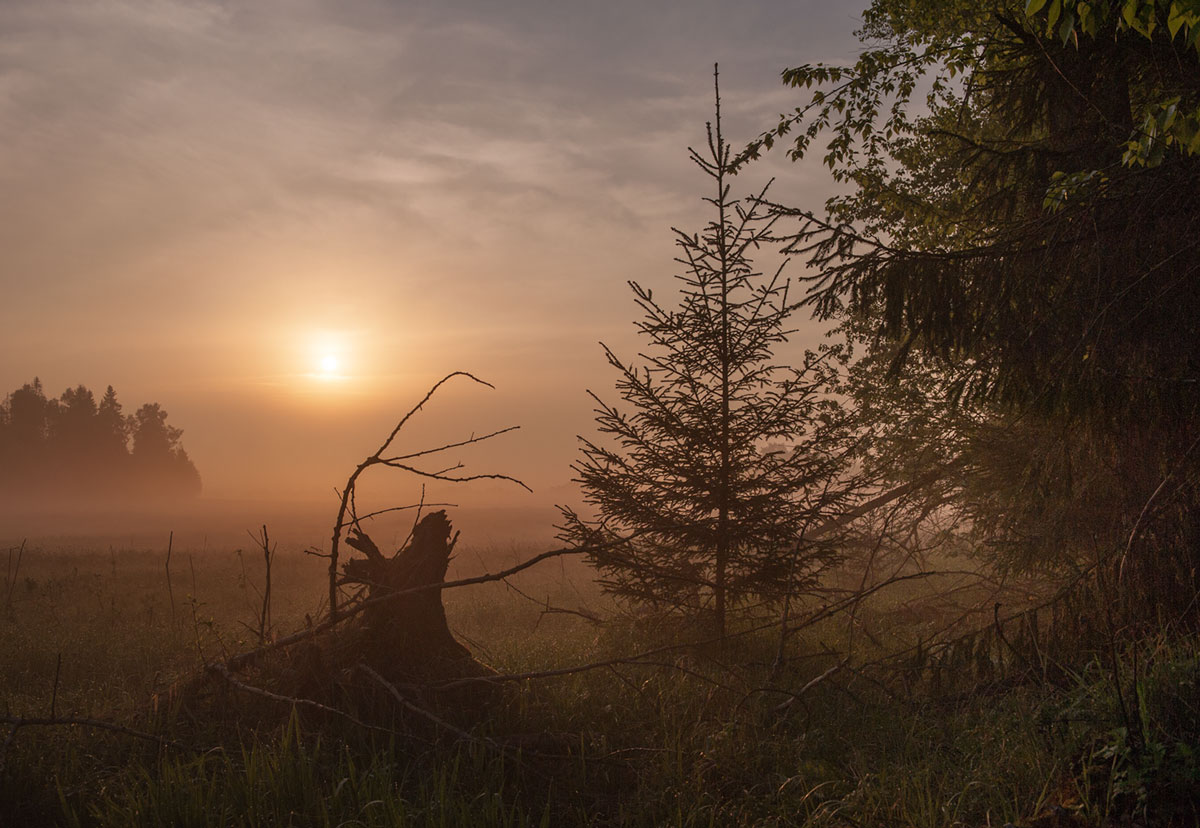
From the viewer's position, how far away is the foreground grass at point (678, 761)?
3830 millimetres

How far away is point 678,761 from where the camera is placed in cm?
493

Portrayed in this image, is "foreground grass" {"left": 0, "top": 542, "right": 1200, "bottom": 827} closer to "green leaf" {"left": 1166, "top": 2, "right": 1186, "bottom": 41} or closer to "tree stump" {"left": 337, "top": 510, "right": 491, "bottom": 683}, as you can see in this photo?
"tree stump" {"left": 337, "top": 510, "right": 491, "bottom": 683}

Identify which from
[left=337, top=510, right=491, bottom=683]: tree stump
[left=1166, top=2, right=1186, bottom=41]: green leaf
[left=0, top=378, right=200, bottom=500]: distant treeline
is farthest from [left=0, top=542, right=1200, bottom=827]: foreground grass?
[left=0, top=378, right=200, bottom=500]: distant treeline

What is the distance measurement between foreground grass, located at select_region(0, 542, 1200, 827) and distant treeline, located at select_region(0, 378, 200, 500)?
97149 millimetres

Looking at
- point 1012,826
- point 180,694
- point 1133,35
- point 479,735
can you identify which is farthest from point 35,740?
point 1133,35

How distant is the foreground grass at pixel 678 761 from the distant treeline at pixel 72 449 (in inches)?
3825

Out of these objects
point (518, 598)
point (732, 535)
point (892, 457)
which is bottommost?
point (518, 598)

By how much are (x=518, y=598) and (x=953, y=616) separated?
31.3 ft

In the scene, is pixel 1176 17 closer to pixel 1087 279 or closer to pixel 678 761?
pixel 1087 279

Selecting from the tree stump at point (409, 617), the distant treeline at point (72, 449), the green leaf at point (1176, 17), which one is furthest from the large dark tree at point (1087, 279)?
the distant treeline at point (72, 449)

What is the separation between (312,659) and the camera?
20.7 ft

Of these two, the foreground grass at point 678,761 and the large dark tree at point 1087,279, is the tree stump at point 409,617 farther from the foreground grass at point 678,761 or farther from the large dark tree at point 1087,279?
the large dark tree at point 1087,279

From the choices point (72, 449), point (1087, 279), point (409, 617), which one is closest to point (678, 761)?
point (409, 617)

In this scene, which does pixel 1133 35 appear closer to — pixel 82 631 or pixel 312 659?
pixel 312 659
